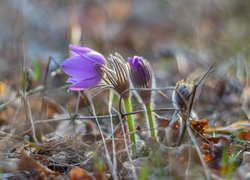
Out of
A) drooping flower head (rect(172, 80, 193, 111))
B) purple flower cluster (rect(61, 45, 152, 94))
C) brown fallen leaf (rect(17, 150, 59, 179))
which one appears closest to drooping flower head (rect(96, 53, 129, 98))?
purple flower cluster (rect(61, 45, 152, 94))

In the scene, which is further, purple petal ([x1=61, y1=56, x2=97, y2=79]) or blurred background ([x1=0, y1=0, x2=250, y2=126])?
blurred background ([x1=0, y1=0, x2=250, y2=126])

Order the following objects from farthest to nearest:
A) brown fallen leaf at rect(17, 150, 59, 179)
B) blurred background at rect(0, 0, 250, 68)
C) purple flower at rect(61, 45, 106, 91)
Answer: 1. blurred background at rect(0, 0, 250, 68)
2. purple flower at rect(61, 45, 106, 91)
3. brown fallen leaf at rect(17, 150, 59, 179)

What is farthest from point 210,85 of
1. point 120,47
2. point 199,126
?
point 120,47

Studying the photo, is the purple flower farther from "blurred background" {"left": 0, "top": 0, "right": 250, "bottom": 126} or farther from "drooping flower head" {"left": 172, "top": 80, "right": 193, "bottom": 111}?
"blurred background" {"left": 0, "top": 0, "right": 250, "bottom": 126}

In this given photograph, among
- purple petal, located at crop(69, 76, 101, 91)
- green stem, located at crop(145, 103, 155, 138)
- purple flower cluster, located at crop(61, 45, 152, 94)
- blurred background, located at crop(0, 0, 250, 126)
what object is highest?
blurred background, located at crop(0, 0, 250, 126)

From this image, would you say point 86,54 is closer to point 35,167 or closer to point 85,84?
point 85,84

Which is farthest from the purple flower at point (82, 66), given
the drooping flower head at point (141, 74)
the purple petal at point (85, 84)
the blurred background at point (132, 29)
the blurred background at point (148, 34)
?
the blurred background at point (132, 29)

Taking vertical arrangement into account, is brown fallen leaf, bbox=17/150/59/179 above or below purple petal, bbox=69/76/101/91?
below
